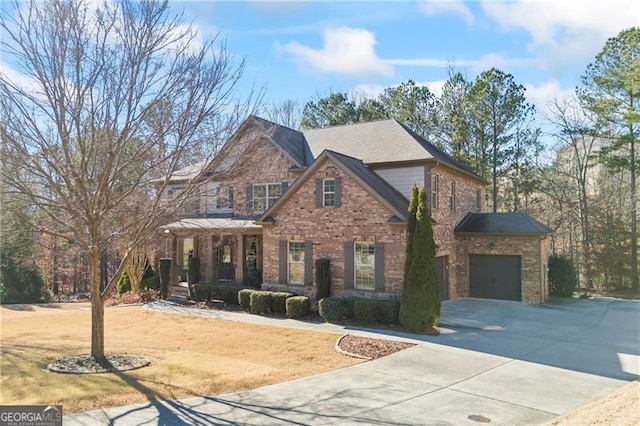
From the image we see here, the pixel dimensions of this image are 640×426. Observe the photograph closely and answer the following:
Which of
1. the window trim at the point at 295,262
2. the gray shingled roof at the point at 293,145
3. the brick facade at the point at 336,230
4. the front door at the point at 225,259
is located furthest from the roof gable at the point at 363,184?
the front door at the point at 225,259

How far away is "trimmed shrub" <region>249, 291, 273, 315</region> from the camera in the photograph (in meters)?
16.8

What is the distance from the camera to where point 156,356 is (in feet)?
35.7

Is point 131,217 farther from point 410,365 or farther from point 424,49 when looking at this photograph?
point 424,49

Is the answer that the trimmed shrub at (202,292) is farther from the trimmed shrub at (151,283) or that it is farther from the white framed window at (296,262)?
the trimmed shrub at (151,283)

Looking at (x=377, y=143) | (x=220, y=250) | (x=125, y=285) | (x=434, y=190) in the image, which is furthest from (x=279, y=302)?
(x=125, y=285)

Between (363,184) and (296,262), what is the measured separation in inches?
177

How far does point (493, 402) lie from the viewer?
7668 mm

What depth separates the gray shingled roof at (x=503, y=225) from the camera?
19.0 m

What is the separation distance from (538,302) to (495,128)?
15.2 meters

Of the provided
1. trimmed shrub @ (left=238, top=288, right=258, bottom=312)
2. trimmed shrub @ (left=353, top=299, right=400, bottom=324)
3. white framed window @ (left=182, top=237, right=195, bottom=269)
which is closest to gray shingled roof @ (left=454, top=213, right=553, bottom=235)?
trimmed shrub @ (left=353, top=299, right=400, bottom=324)

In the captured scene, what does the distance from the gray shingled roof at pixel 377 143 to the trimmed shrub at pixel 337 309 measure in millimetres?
6588

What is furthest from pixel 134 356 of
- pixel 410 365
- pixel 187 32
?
pixel 187 32

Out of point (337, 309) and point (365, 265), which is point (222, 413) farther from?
point (365, 265)

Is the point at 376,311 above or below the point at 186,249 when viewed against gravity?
below
